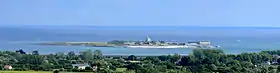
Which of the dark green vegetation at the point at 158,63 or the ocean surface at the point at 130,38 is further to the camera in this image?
the ocean surface at the point at 130,38

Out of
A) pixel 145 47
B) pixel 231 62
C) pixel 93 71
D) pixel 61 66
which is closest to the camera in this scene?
pixel 93 71

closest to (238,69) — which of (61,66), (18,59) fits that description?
(61,66)

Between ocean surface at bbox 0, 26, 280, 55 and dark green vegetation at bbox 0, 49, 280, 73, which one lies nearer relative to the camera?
dark green vegetation at bbox 0, 49, 280, 73

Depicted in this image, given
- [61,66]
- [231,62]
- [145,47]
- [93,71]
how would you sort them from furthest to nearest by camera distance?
[145,47] → [231,62] → [61,66] → [93,71]

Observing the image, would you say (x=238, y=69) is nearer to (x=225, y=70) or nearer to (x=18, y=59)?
(x=225, y=70)

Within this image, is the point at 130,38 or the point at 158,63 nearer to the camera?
the point at 158,63

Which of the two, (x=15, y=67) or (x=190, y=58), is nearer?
(x=15, y=67)

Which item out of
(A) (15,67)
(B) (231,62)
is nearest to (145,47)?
(B) (231,62)
